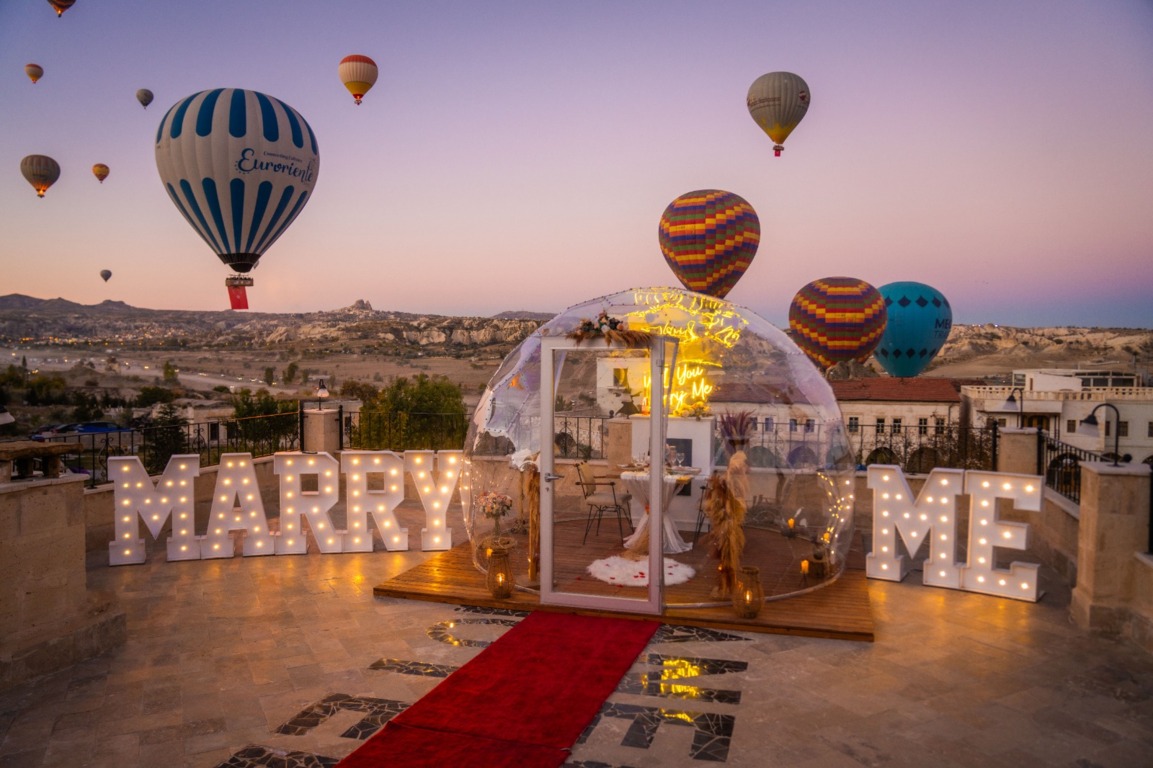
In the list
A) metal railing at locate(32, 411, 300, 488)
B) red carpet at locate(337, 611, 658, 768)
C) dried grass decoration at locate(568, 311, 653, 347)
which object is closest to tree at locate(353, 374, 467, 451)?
metal railing at locate(32, 411, 300, 488)

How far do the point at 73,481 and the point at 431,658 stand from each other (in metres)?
3.33

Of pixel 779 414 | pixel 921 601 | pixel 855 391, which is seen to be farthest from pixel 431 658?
pixel 855 391

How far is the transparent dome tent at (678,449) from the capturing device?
25.4 ft

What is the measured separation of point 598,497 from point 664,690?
488cm

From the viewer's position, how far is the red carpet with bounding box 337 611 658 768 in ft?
16.2

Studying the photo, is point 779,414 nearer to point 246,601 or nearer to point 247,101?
point 246,601

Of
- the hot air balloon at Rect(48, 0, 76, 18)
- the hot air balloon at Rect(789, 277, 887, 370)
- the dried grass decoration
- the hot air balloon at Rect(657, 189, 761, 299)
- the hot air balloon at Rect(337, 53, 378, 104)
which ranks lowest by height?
the dried grass decoration

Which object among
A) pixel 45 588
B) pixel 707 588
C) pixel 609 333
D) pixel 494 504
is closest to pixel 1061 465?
pixel 707 588

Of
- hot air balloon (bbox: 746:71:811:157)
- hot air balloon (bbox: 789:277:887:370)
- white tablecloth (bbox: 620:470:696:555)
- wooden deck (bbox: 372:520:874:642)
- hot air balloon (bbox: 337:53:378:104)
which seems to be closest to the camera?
wooden deck (bbox: 372:520:874:642)

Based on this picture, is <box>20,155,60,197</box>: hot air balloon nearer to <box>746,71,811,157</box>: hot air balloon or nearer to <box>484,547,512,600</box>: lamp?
<box>746,71,811,157</box>: hot air balloon

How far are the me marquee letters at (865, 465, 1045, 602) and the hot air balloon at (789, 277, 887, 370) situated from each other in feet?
39.3

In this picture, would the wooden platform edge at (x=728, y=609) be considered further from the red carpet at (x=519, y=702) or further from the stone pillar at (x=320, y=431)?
the stone pillar at (x=320, y=431)

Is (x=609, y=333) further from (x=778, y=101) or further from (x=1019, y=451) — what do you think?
(x=778, y=101)

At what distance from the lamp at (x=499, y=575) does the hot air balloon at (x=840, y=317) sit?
1445 cm
